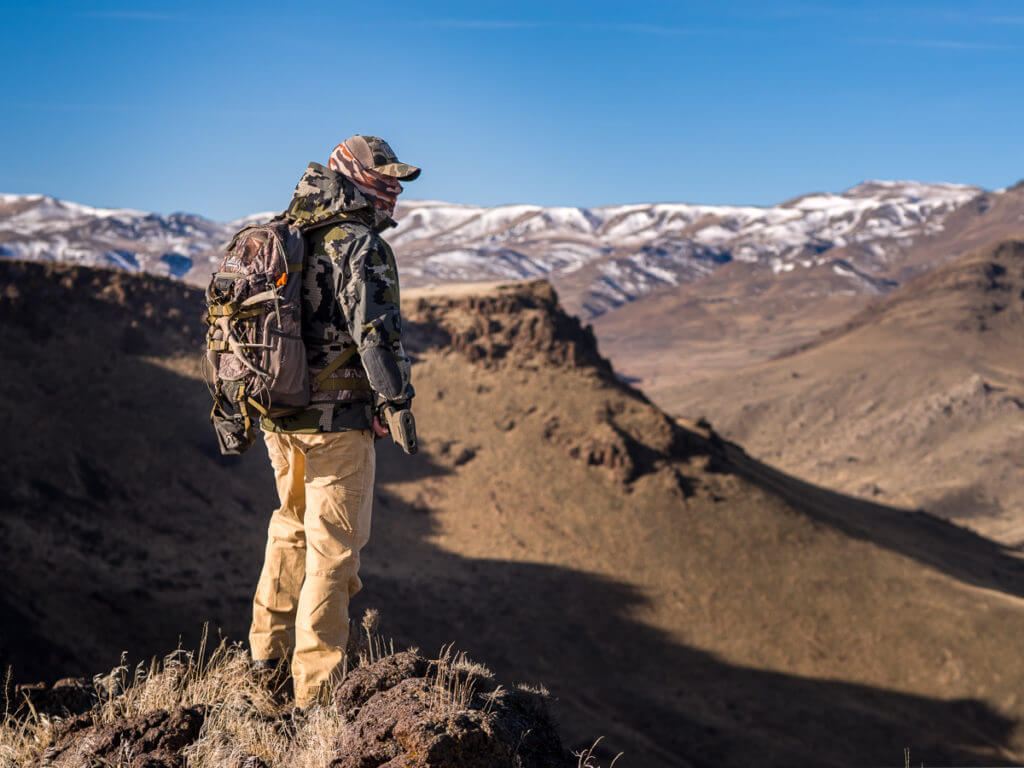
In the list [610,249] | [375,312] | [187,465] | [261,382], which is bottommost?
[187,465]

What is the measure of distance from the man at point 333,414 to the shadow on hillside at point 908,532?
1464 centimetres

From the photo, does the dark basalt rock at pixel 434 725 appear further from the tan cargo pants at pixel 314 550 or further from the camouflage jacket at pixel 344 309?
the camouflage jacket at pixel 344 309

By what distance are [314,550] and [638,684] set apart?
9.38 m

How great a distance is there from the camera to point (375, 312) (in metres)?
3.26

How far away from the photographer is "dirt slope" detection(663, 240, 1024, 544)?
30.3 metres

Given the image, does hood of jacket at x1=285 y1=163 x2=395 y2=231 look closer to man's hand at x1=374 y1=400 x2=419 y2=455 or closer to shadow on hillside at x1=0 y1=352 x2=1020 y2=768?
man's hand at x1=374 y1=400 x2=419 y2=455

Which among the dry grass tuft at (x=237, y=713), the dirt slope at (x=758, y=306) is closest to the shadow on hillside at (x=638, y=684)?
the dry grass tuft at (x=237, y=713)

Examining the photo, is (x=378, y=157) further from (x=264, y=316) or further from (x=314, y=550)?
(x=314, y=550)

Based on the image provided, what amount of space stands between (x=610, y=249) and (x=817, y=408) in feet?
262

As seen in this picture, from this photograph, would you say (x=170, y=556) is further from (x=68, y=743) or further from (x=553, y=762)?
(x=553, y=762)

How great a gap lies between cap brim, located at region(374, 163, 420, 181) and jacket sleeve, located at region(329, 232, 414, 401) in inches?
12.0

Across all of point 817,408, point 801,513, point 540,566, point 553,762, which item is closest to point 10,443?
point 540,566

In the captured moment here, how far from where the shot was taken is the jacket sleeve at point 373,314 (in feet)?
10.7

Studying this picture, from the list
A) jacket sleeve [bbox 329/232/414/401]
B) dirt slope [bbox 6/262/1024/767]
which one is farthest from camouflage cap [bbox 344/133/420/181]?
dirt slope [bbox 6/262/1024/767]
